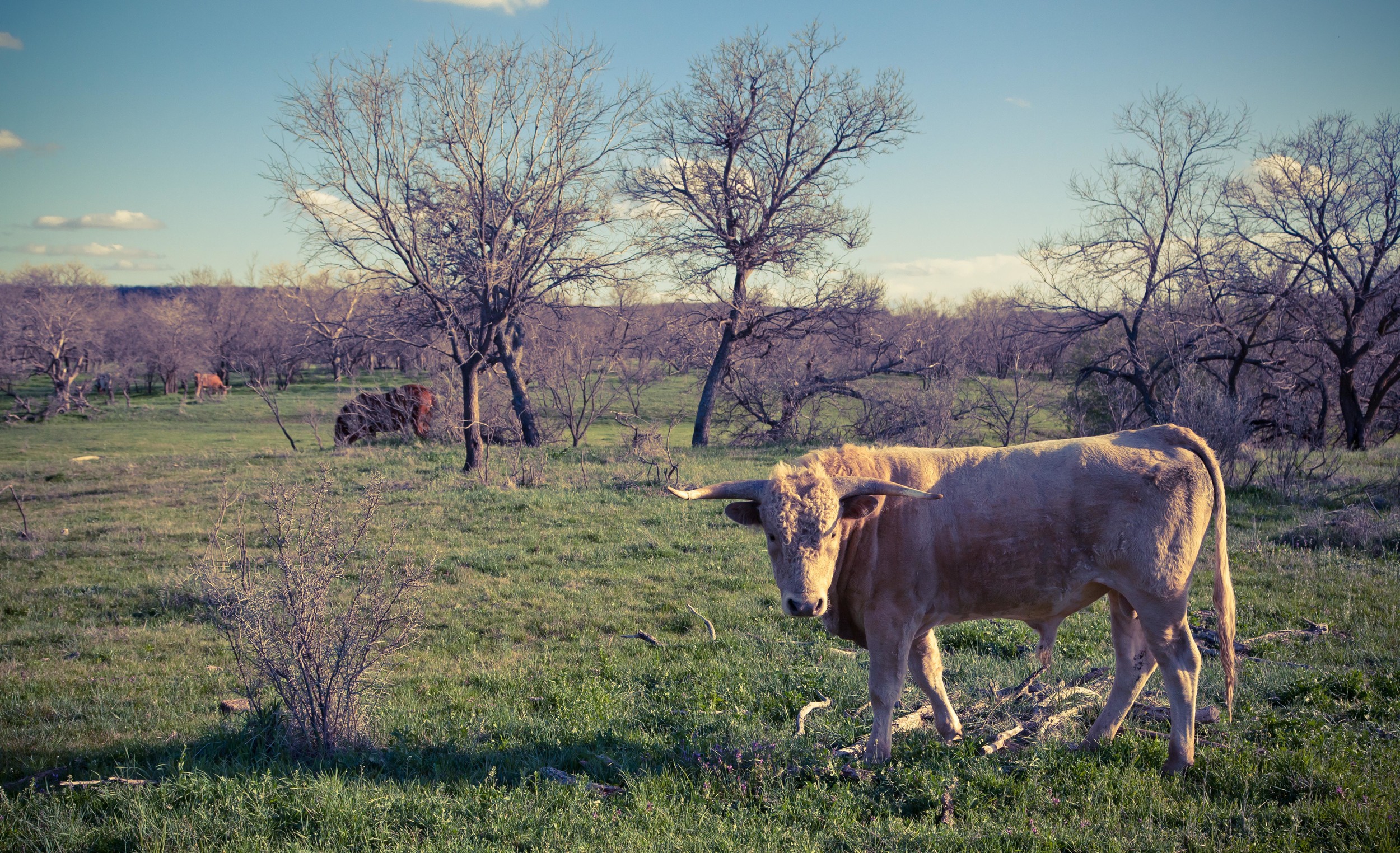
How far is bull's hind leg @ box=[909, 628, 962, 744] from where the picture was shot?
15.8 ft

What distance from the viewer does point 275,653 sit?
16.0 ft

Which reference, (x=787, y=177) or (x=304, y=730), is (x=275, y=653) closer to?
(x=304, y=730)

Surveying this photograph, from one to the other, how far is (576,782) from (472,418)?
1238 cm

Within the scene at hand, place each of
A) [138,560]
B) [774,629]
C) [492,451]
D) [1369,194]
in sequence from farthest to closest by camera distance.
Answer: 1. [492,451]
2. [1369,194]
3. [138,560]
4. [774,629]

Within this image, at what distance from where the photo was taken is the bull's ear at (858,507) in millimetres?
4426

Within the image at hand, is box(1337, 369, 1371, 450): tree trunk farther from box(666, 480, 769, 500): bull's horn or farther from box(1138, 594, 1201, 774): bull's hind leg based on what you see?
box(666, 480, 769, 500): bull's horn

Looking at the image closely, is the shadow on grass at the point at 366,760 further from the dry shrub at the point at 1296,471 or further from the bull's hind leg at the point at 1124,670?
the dry shrub at the point at 1296,471

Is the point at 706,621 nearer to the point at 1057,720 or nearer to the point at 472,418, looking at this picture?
the point at 1057,720

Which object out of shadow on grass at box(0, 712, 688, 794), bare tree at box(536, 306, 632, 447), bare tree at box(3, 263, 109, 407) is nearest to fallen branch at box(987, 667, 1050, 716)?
shadow on grass at box(0, 712, 688, 794)

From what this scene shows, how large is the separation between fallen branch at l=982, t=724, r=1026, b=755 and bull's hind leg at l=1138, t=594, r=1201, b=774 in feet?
2.65

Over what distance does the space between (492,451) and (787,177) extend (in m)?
13.1

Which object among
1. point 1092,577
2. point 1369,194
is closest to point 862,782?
point 1092,577

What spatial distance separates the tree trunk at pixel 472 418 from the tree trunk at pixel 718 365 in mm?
9144

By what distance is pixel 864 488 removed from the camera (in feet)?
14.2
